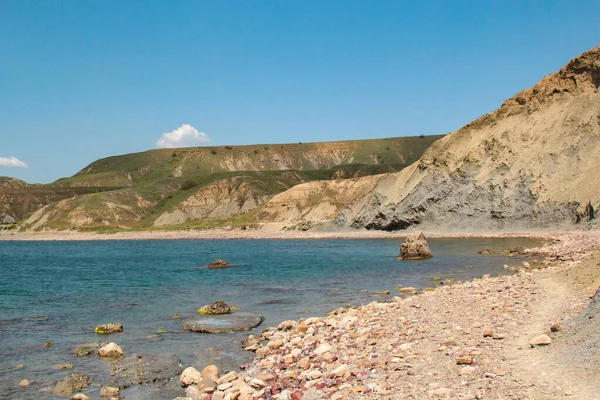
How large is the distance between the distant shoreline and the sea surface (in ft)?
30.9

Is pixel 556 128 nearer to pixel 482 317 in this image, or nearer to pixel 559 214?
pixel 559 214

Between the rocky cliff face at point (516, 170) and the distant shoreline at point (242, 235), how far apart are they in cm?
238

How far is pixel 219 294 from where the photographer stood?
2498 cm

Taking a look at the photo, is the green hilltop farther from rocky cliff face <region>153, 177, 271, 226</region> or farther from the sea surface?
the sea surface

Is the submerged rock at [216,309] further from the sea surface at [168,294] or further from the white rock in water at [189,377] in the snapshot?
the white rock in water at [189,377]

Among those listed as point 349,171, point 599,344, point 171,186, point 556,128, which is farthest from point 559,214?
point 171,186

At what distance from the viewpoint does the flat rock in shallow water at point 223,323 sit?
16.8 meters

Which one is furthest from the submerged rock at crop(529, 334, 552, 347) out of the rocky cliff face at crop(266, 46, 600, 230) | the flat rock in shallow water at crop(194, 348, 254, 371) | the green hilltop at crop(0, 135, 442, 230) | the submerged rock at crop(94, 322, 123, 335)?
the green hilltop at crop(0, 135, 442, 230)

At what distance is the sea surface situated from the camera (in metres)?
14.5

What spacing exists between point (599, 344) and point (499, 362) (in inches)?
60.6

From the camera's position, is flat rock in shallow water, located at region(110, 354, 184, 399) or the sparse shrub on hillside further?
the sparse shrub on hillside

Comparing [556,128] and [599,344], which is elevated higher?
[556,128]

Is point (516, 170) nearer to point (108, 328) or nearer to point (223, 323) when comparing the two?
point (223, 323)

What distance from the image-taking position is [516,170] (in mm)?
56875
